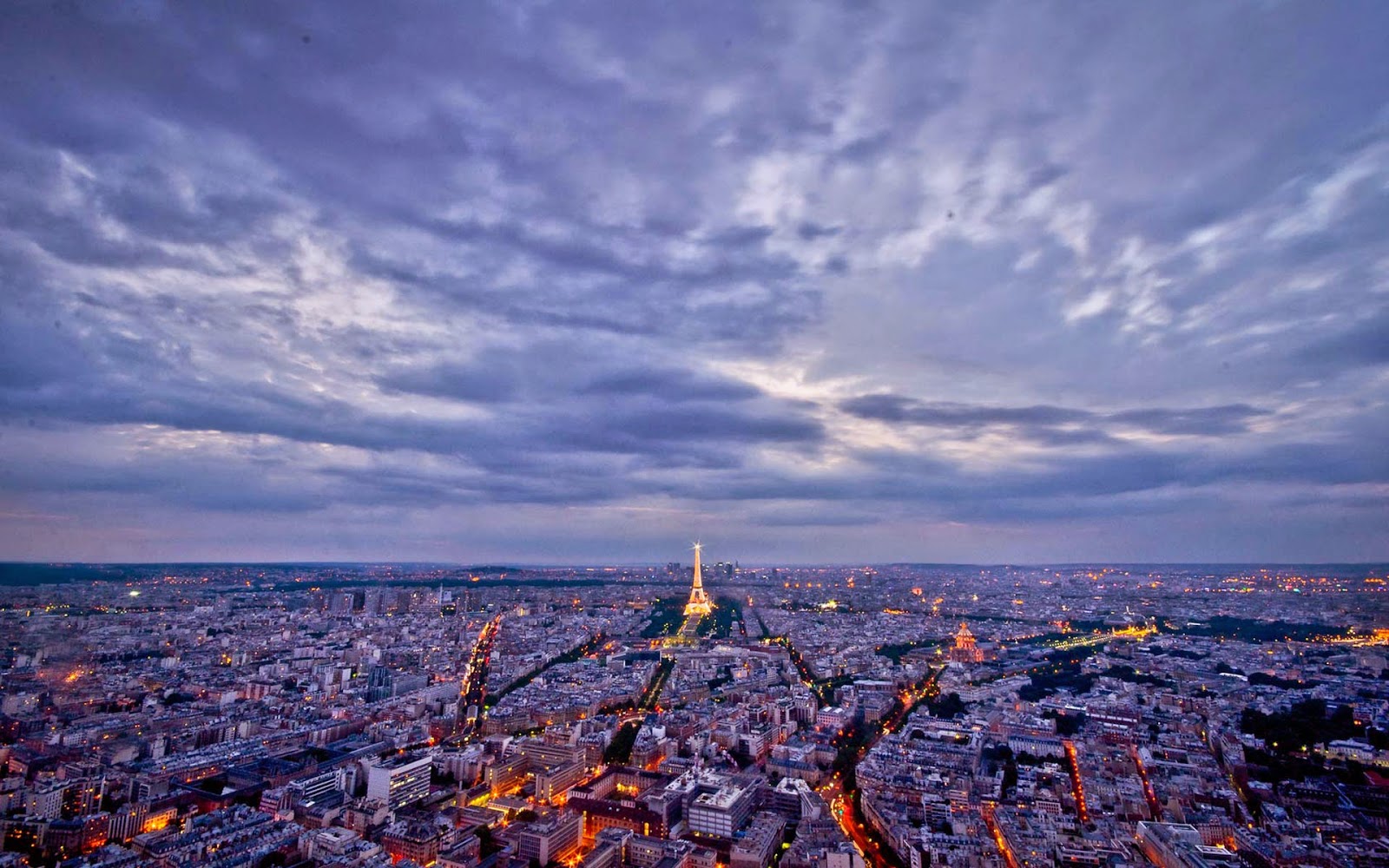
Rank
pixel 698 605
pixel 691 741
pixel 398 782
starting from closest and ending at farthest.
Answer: pixel 398 782
pixel 691 741
pixel 698 605

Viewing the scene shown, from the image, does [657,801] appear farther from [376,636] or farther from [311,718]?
[376,636]

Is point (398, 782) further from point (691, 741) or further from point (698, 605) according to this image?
point (698, 605)

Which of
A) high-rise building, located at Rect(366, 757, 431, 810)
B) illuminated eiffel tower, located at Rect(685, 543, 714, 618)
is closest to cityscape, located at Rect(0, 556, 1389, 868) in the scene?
high-rise building, located at Rect(366, 757, 431, 810)

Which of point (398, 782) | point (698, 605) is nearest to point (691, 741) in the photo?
point (398, 782)

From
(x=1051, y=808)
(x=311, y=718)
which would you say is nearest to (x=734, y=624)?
(x=311, y=718)

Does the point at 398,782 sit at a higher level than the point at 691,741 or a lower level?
higher

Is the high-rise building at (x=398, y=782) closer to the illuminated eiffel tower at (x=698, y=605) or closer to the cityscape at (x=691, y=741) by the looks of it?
the cityscape at (x=691, y=741)

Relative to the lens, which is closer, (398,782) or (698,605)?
(398,782)

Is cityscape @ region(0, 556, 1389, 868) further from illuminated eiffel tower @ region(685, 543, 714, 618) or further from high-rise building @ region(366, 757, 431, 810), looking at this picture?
illuminated eiffel tower @ region(685, 543, 714, 618)
